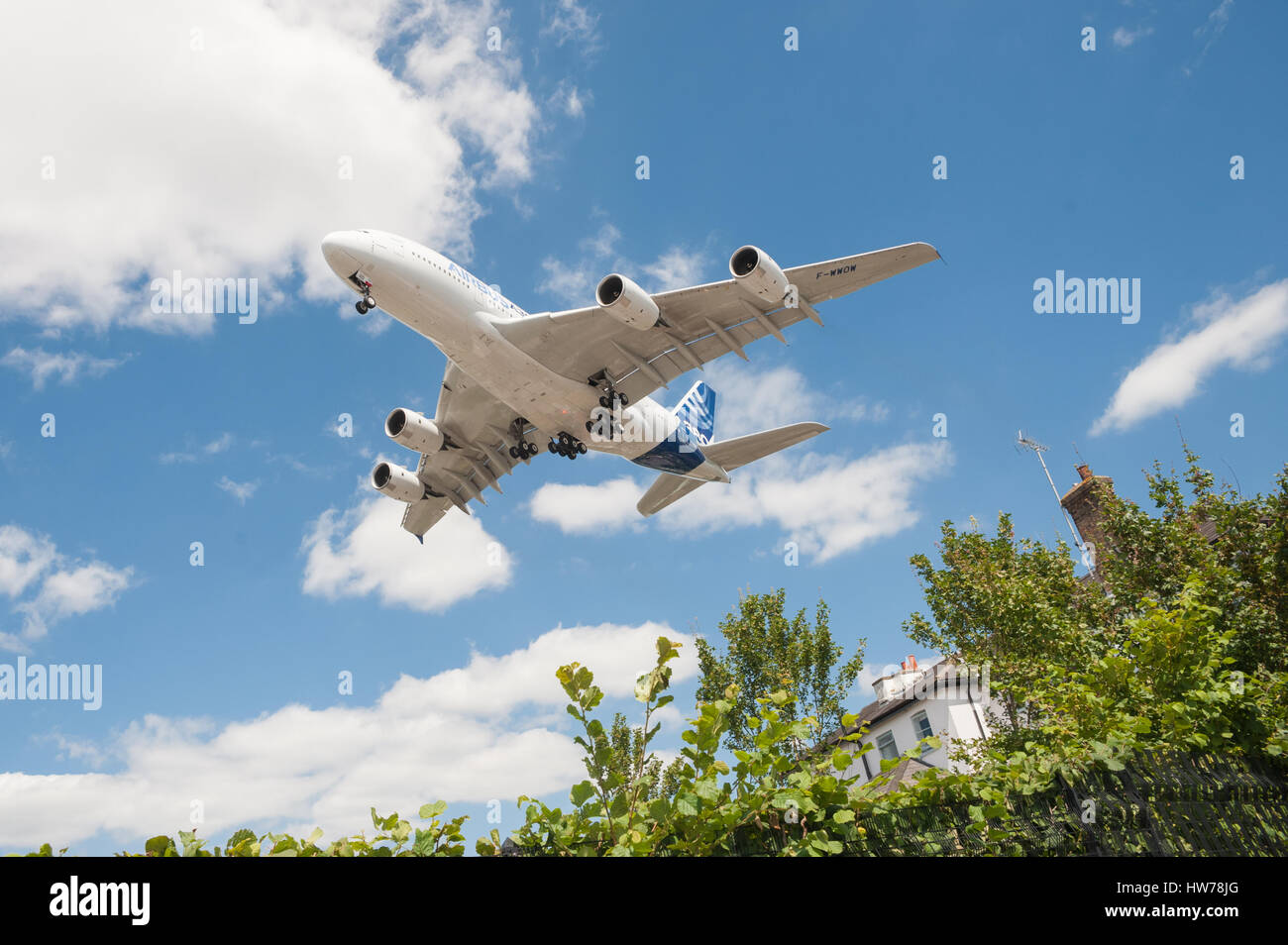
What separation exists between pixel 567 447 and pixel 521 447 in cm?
252

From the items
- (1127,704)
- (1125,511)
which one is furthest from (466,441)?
(1127,704)

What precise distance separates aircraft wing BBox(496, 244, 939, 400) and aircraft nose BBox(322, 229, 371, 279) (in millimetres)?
4739

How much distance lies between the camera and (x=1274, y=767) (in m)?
6.41

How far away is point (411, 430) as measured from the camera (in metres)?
29.1

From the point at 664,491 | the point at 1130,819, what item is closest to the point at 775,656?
the point at 664,491

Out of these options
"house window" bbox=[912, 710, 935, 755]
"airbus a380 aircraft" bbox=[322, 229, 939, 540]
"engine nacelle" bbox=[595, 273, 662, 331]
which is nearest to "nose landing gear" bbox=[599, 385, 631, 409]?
"airbus a380 aircraft" bbox=[322, 229, 939, 540]

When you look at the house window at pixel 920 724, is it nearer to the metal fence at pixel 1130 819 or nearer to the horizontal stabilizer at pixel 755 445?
the horizontal stabilizer at pixel 755 445

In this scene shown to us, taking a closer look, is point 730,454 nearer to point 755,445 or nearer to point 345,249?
point 755,445

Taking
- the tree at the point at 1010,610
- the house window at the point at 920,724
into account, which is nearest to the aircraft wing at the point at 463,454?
the tree at the point at 1010,610

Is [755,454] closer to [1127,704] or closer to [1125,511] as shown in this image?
[1125,511]

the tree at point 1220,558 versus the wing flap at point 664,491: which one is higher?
the wing flap at point 664,491

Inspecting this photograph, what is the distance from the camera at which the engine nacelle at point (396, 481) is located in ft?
99.3

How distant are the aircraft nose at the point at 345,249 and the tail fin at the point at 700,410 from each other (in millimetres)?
15168
